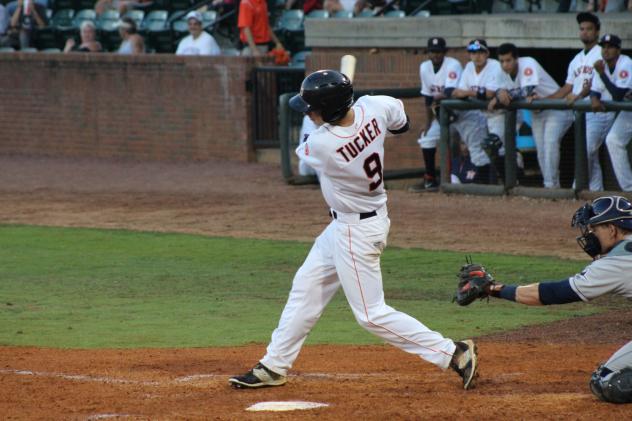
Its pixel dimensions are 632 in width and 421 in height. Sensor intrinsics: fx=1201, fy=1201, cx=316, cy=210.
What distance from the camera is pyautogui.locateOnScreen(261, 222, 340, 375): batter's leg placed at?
620cm

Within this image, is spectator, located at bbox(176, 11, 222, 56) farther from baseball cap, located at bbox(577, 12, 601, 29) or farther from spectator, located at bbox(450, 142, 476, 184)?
baseball cap, located at bbox(577, 12, 601, 29)

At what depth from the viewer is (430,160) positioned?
49.0 ft

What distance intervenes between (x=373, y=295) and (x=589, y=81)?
7.93 m

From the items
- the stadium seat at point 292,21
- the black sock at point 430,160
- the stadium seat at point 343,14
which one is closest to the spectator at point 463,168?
the black sock at point 430,160

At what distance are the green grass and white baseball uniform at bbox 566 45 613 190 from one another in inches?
122

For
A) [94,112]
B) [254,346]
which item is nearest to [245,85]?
[94,112]

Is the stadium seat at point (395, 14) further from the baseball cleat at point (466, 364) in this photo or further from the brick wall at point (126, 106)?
the baseball cleat at point (466, 364)

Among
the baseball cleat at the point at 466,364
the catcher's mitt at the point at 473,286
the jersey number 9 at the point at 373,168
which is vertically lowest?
the baseball cleat at the point at 466,364

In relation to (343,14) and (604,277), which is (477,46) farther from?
(604,277)

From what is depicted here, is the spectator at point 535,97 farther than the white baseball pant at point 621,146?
Yes

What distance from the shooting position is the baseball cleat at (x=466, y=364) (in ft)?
19.8

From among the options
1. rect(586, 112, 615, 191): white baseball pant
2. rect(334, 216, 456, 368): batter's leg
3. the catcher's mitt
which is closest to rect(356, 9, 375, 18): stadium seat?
rect(586, 112, 615, 191): white baseball pant

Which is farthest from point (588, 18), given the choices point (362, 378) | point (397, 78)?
point (362, 378)

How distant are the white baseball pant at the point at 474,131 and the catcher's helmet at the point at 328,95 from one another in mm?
8206
